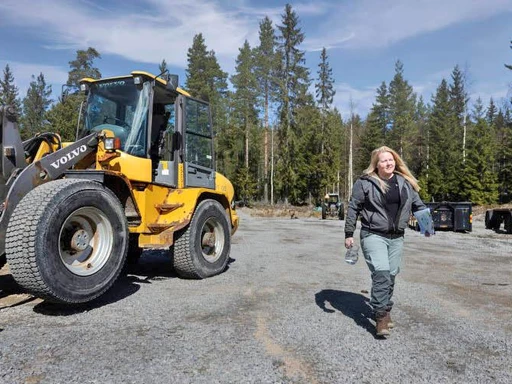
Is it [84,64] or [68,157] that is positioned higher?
[84,64]

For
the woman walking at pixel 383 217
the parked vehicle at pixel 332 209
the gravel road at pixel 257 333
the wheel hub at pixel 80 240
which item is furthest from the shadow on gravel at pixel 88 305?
the parked vehicle at pixel 332 209

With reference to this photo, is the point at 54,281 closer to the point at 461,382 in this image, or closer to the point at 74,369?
the point at 74,369

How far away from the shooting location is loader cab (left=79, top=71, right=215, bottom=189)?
6465mm

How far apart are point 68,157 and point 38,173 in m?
0.53

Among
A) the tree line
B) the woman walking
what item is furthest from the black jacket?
the tree line

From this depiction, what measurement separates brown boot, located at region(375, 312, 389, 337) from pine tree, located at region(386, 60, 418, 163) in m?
51.5

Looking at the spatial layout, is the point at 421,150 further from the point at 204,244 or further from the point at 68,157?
the point at 68,157

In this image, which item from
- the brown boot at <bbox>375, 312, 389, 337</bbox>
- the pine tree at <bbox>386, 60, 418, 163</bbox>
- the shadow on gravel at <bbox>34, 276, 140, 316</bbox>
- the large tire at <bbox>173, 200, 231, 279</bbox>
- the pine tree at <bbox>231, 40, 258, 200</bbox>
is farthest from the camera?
the pine tree at <bbox>386, 60, 418, 163</bbox>

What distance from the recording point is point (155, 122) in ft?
23.1

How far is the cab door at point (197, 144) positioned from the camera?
7.30 m

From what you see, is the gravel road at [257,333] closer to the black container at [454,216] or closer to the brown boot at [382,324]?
the brown boot at [382,324]

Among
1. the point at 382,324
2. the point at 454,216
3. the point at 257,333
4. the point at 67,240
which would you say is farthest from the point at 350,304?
the point at 454,216

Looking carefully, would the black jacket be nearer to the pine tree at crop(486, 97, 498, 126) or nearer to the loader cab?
the loader cab

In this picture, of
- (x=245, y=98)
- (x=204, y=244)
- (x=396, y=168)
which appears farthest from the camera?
(x=245, y=98)
